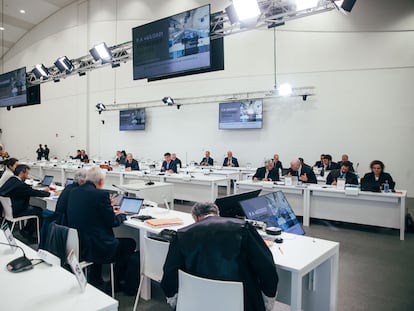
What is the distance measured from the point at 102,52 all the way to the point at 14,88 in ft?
11.6

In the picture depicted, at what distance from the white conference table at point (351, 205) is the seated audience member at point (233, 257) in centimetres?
392

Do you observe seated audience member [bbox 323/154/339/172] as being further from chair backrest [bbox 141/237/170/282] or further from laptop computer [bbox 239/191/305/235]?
chair backrest [bbox 141/237/170/282]

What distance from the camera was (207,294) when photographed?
155cm

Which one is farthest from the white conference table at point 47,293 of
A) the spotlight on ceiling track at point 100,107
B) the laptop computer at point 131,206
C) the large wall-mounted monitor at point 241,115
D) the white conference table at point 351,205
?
the spotlight on ceiling track at point 100,107

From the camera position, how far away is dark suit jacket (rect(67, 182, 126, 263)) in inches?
101

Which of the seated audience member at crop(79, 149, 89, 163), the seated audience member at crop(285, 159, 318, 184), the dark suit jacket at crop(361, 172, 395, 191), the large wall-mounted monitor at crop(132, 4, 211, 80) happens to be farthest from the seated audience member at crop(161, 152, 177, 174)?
the seated audience member at crop(79, 149, 89, 163)

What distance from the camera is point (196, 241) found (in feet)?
5.25

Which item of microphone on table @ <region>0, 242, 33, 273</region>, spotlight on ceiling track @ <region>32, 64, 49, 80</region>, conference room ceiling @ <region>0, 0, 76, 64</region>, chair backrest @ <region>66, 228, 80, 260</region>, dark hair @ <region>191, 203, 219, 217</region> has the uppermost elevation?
conference room ceiling @ <region>0, 0, 76, 64</region>

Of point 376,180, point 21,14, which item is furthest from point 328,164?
point 21,14

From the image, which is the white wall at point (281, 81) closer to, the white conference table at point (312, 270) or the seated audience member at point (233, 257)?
the white conference table at point (312, 270)

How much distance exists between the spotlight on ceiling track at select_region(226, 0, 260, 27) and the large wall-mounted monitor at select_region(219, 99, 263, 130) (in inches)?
188

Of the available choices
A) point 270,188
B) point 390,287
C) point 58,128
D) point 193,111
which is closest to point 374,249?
point 390,287

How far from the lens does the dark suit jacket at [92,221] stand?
8.43ft

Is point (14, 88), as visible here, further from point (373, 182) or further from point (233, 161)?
point (373, 182)
